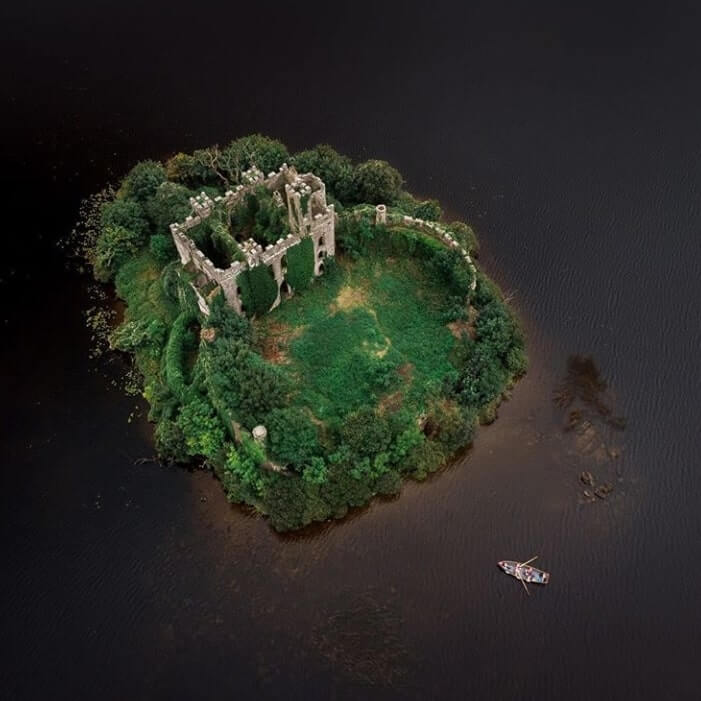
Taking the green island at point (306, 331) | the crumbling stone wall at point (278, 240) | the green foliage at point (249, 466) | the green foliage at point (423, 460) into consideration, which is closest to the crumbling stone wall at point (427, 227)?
the green island at point (306, 331)

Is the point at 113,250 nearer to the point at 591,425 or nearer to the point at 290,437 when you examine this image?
the point at 290,437

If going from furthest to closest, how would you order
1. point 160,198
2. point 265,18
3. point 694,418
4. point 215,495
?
point 265,18 < point 160,198 < point 694,418 < point 215,495

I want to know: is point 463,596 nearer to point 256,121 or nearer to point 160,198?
point 160,198

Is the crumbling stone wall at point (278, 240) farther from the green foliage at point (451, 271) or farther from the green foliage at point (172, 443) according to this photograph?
the green foliage at point (172, 443)

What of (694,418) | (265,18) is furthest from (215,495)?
(265,18)

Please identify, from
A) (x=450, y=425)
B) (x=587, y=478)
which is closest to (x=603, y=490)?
(x=587, y=478)

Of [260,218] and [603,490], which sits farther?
[260,218]
